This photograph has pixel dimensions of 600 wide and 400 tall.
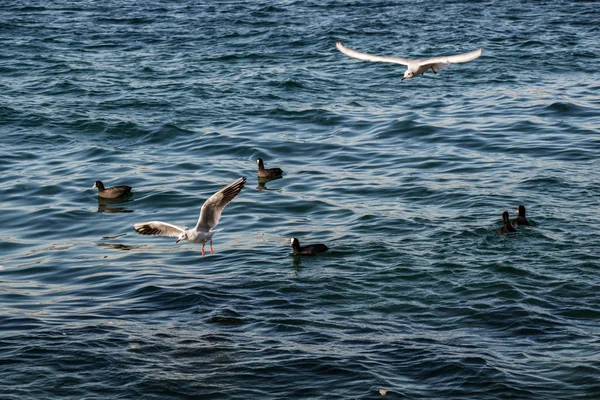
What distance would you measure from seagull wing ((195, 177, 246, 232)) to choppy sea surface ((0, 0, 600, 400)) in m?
1.05

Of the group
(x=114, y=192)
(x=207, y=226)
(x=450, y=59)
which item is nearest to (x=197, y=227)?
(x=207, y=226)

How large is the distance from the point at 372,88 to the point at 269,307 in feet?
47.2

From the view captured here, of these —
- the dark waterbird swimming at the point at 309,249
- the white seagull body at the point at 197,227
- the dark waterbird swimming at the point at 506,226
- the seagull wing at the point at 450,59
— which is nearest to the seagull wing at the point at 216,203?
the white seagull body at the point at 197,227

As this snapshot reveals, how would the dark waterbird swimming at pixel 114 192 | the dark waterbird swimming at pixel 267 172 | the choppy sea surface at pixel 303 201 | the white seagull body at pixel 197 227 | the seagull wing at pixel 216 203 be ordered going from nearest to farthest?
the choppy sea surface at pixel 303 201, the seagull wing at pixel 216 203, the white seagull body at pixel 197 227, the dark waterbird swimming at pixel 114 192, the dark waterbird swimming at pixel 267 172

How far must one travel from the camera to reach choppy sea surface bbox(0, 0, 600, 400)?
12383 mm

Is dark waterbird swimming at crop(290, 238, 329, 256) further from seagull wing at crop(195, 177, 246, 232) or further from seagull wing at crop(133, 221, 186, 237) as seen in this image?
seagull wing at crop(133, 221, 186, 237)

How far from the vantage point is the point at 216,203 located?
14281 millimetres

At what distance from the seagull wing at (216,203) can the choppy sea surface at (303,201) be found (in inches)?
41.3

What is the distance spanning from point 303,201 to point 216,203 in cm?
585

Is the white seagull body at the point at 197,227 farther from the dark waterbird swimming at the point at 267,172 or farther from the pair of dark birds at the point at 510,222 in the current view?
the dark waterbird swimming at the point at 267,172

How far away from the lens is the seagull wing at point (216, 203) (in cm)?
1394

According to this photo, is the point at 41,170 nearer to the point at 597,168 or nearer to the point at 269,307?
the point at 269,307

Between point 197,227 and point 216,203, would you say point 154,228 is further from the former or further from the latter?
point 216,203

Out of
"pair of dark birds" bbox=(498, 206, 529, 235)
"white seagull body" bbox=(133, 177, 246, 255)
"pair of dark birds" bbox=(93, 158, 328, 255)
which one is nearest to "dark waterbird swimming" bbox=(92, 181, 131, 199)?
"pair of dark birds" bbox=(93, 158, 328, 255)
